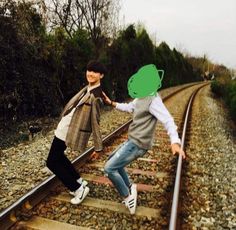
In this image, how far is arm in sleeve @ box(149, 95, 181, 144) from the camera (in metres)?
3.81

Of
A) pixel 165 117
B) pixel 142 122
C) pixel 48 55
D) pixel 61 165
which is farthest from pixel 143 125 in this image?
pixel 48 55

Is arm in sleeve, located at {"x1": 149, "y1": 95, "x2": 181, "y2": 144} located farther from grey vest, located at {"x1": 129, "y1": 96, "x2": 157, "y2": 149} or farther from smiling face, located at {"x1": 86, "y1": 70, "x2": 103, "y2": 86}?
smiling face, located at {"x1": 86, "y1": 70, "x2": 103, "y2": 86}

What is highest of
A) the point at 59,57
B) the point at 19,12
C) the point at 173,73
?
the point at 19,12

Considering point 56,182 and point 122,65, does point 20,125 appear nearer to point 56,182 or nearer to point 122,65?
point 56,182

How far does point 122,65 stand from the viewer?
22438 millimetres

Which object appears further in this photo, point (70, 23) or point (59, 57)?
point (70, 23)

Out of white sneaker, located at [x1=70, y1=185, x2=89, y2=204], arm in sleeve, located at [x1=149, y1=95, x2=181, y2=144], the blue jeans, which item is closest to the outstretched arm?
arm in sleeve, located at [x1=149, y1=95, x2=181, y2=144]

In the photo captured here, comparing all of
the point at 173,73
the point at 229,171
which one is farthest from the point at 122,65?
the point at 173,73

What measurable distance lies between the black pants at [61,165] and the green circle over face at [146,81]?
1.23 m

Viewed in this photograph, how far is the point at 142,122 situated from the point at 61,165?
1318mm

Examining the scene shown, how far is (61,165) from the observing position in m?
4.78

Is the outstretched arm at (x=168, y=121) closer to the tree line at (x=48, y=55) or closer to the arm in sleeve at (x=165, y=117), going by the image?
the arm in sleeve at (x=165, y=117)

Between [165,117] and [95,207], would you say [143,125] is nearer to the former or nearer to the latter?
[165,117]

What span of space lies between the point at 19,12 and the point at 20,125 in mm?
3321
